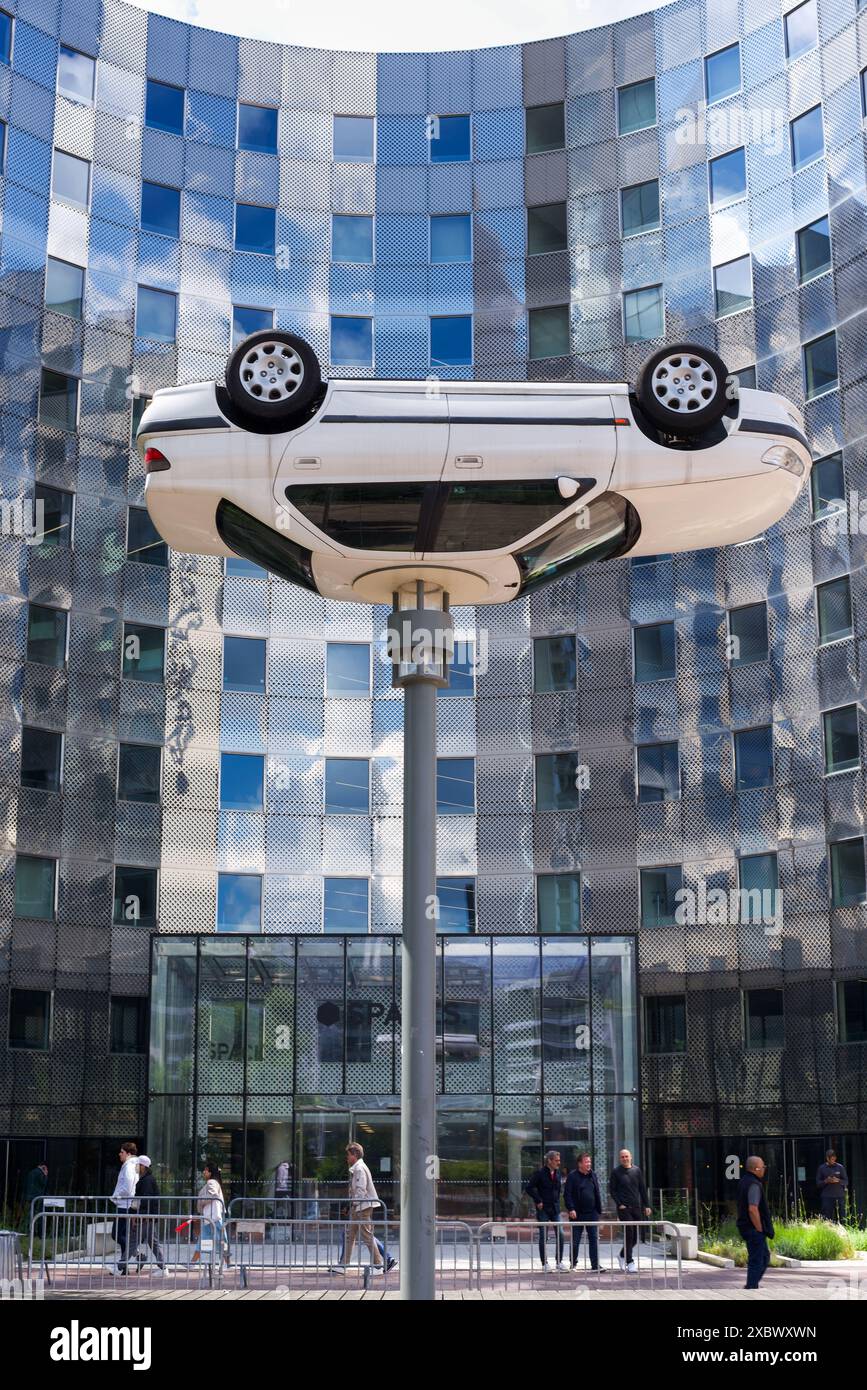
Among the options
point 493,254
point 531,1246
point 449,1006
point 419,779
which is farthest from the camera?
point 493,254

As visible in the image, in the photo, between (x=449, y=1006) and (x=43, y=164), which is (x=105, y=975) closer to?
(x=449, y=1006)

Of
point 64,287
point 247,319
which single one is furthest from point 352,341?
point 64,287

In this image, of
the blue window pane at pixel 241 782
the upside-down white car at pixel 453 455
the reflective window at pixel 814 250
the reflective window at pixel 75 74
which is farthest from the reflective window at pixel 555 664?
the upside-down white car at pixel 453 455

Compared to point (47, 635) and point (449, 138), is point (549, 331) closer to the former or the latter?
point (449, 138)

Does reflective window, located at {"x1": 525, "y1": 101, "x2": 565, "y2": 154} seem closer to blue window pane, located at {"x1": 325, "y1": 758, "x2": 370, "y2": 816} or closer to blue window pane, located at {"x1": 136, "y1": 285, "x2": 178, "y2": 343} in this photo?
blue window pane, located at {"x1": 136, "y1": 285, "x2": 178, "y2": 343}

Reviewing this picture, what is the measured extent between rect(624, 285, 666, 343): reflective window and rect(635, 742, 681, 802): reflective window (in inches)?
438

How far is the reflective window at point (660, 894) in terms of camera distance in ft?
130

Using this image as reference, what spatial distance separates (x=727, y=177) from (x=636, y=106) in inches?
160

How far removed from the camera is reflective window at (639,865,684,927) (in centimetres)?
3953

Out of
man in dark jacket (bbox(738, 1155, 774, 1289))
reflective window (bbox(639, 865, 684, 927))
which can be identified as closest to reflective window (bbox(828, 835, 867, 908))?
reflective window (bbox(639, 865, 684, 927))

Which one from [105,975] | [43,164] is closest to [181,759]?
[105,975]

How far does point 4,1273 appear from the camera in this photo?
17672mm

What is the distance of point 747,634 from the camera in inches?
1569
